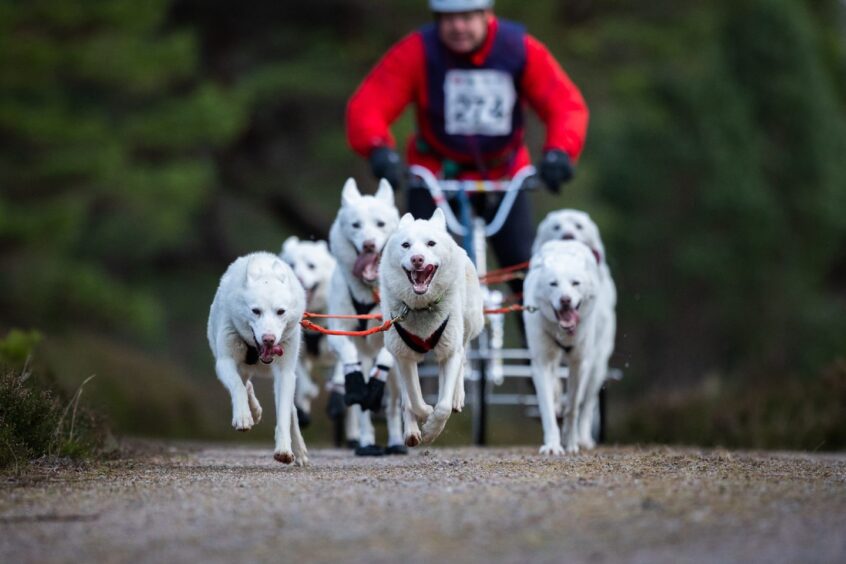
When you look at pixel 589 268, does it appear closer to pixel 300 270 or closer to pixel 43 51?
pixel 300 270

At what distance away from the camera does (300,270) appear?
38.5 ft

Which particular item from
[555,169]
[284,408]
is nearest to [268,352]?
[284,408]

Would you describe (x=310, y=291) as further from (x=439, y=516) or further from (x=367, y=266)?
(x=439, y=516)

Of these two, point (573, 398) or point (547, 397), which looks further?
point (573, 398)

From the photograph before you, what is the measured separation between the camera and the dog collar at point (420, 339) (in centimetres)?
839

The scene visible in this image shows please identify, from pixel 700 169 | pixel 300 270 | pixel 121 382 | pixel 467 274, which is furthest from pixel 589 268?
pixel 700 169

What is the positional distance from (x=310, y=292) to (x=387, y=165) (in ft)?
3.91

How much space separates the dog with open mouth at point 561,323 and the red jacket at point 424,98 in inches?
73.8

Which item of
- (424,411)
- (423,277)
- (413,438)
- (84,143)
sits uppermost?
(84,143)

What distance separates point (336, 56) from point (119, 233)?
4.10m

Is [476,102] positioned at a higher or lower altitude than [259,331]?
higher

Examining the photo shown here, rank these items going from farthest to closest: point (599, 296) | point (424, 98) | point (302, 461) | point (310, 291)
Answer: point (310, 291) → point (424, 98) → point (599, 296) → point (302, 461)

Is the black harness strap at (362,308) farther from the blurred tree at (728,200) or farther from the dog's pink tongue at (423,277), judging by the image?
the blurred tree at (728,200)

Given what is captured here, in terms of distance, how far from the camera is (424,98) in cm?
1171
